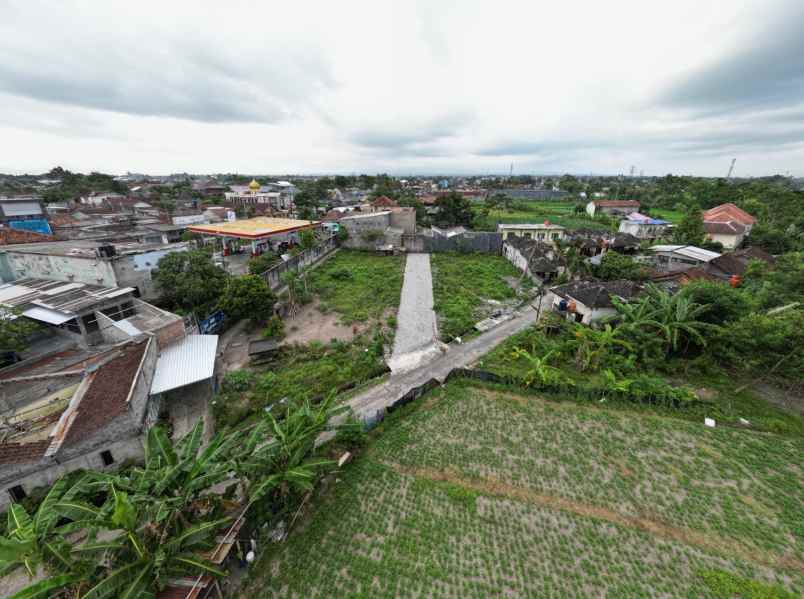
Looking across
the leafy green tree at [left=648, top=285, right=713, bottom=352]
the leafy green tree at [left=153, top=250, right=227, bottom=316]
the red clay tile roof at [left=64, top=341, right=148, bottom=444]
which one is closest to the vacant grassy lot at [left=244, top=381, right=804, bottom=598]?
the leafy green tree at [left=648, top=285, right=713, bottom=352]

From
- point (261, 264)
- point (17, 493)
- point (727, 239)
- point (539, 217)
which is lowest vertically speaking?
point (17, 493)

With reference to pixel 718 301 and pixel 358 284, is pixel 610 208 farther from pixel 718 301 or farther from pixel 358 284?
pixel 358 284

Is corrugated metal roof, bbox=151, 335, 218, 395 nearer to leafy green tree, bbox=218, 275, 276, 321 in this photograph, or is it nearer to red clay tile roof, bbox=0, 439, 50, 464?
leafy green tree, bbox=218, 275, 276, 321

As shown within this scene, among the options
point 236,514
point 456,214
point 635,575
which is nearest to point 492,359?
point 635,575

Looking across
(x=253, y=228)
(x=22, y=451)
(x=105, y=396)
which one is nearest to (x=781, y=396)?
(x=105, y=396)

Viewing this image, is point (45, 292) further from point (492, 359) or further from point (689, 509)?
point (689, 509)

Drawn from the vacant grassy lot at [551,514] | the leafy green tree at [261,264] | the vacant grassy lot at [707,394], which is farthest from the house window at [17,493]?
the leafy green tree at [261,264]

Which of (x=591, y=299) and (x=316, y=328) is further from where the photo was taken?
(x=316, y=328)
